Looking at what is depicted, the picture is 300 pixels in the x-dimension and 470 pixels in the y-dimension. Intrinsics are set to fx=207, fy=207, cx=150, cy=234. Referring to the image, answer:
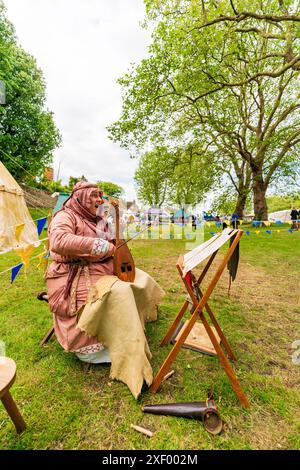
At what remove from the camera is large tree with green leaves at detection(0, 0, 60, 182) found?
520 inches

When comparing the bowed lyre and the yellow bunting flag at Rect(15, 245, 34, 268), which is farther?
the yellow bunting flag at Rect(15, 245, 34, 268)

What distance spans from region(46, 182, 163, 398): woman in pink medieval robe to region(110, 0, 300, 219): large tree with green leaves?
7.25 meters

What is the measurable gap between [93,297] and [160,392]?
1.03 meters

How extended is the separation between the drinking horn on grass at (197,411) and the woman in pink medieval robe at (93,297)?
0.66 ft

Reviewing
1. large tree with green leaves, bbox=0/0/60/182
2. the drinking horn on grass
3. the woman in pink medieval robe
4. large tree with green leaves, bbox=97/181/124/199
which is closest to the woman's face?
the woman in pink medieval robe

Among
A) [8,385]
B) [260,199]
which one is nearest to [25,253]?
[8,385]

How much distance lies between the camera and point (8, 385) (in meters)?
1.14

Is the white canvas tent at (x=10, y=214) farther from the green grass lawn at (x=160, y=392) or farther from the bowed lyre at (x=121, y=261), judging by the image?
the bowed lyre at (x=121, y=261)

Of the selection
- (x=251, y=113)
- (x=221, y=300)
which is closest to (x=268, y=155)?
(x=251, y=113)

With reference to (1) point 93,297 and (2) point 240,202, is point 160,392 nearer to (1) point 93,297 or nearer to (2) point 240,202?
(1) point 93,297

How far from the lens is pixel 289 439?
4.83 feet

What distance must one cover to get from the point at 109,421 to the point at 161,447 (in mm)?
429

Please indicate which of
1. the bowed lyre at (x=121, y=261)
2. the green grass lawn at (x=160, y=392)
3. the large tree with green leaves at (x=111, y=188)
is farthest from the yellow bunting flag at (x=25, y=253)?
the large tree with green leaves at (x=111, y=188)

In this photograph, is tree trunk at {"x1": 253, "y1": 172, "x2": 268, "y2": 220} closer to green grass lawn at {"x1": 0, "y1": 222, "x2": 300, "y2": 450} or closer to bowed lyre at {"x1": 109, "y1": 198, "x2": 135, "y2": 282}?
green grass lawn at {"x1": 0, "y1": 222, "x2": 300, "y2": 450}
